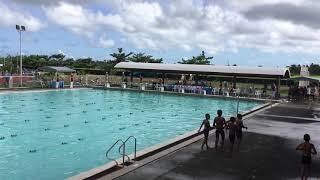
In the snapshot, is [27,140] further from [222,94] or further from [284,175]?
[222,94]

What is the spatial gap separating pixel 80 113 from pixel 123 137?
26.4 feet

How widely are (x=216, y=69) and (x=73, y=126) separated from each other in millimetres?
23947

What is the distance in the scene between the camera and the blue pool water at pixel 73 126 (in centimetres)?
1323

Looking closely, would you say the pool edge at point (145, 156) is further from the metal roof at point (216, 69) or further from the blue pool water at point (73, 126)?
the metal roof at point (216, 69)

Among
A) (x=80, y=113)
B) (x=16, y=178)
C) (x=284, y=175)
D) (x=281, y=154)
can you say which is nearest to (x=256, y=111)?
(x=80, y=113)

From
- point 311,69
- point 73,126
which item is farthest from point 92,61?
point 73,126

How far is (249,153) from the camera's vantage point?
13.6 m

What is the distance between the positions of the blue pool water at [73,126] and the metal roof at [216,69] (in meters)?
4.25

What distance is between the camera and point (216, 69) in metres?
42.7

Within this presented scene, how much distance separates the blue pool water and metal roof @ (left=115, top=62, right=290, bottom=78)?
4.25 m

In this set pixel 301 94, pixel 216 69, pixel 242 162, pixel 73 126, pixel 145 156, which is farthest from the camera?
pixel 216 69

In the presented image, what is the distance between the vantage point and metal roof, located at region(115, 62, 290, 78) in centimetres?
3991

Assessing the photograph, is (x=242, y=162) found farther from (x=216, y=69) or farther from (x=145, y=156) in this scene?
(x=216, y=69)

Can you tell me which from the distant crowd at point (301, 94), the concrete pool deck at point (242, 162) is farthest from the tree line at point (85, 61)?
the concrete pool deck at point (242, 162)
